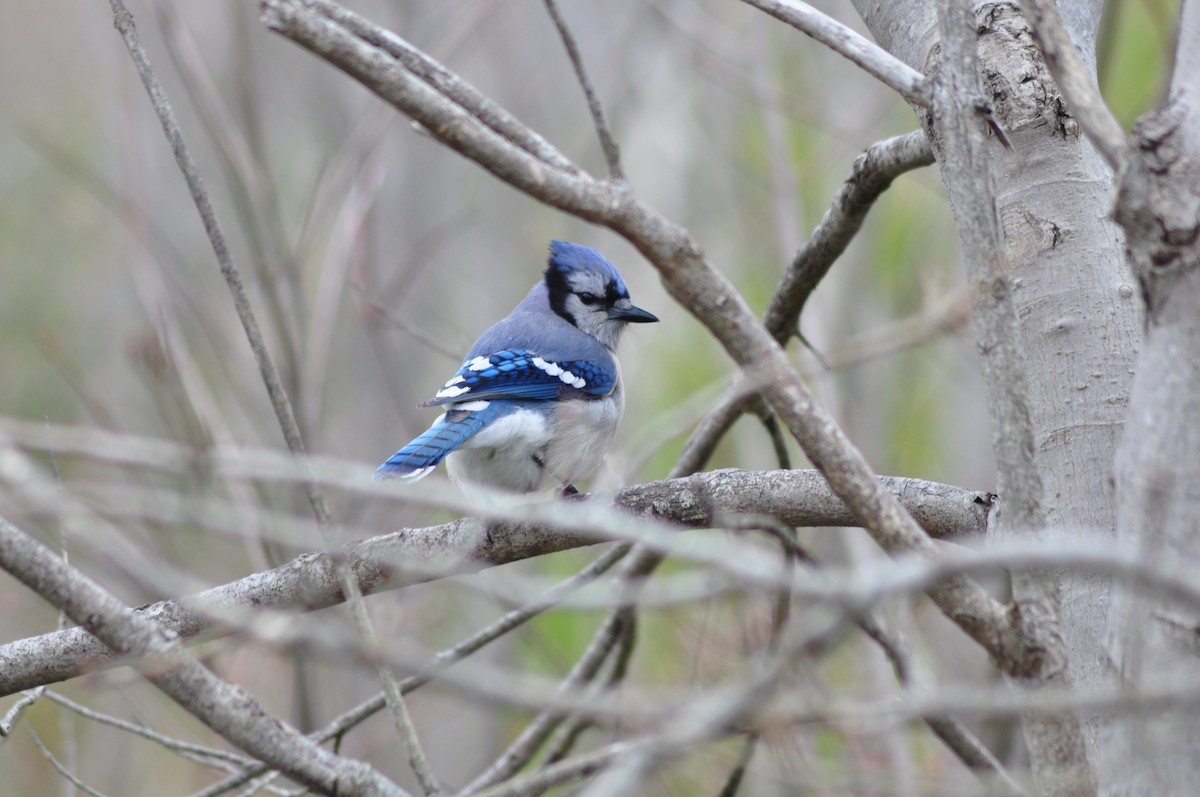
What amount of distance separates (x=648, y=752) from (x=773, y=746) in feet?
2.78

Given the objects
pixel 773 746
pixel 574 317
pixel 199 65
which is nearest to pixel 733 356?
pixel 773 746

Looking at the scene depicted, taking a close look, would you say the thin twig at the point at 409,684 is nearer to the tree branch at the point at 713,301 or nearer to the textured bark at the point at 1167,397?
the tree branch at the point at 713,301

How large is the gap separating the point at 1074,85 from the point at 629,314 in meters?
2.31

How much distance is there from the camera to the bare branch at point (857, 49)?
1.18 m

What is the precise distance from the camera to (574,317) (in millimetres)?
3359

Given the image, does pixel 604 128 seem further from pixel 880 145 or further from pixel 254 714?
pixel 880 145

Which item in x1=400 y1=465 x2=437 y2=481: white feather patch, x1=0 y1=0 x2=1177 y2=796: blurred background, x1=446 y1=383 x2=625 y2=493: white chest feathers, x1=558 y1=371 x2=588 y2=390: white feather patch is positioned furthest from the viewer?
x1=0 y1=0 x2=1177 y2=796: blurred background

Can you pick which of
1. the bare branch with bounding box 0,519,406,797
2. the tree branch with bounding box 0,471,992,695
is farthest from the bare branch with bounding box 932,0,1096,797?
the bare branch with bounding box 0,519,406,797

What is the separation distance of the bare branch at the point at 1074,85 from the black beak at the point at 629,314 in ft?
7.26

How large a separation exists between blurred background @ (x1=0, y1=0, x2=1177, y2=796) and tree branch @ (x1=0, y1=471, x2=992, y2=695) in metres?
0.23

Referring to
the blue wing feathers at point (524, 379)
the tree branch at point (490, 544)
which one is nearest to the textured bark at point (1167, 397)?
the tree branch at point (490, 544)

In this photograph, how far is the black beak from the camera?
3.24 m

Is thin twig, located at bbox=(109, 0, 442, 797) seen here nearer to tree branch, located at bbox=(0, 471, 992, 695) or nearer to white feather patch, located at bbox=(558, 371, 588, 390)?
tree branch, located at bbox=(0, 471, 992, 695)

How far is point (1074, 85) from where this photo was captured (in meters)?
1.01
